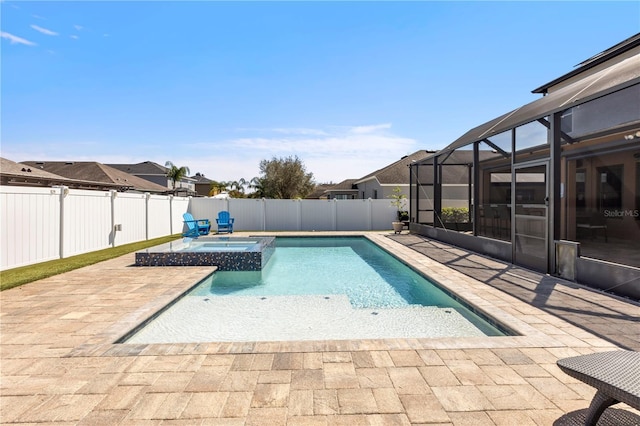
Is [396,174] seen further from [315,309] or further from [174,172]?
[174,172]

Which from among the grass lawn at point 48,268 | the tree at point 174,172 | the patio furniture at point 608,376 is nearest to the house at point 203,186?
the tree at point 174,172

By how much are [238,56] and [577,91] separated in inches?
384

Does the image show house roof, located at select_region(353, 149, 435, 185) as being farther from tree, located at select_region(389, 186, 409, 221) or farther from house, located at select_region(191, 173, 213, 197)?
house, located at select_region(191, 173, 213, 197)

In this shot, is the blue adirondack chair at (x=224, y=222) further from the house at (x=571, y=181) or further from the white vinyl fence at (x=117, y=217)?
the house at (x=571, y=181)

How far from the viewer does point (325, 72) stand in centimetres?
1274

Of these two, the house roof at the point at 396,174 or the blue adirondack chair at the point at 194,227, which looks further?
the house roof at the point at 396,174

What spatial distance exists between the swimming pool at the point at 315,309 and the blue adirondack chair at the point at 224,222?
22.5ft

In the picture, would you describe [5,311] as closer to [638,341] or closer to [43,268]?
[43,268]

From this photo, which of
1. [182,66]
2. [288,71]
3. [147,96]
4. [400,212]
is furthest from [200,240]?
[400,212]

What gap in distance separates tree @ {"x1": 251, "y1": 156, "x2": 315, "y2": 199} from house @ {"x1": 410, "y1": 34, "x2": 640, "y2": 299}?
62.8ft

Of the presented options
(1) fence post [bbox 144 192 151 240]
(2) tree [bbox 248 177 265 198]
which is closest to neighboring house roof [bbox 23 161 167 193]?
(1) fence post [bbox 144 192 151 240]

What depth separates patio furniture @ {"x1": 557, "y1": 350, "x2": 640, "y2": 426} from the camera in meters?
1.53

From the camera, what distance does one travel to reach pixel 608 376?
1.65 metres

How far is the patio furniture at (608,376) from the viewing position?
1.53m
